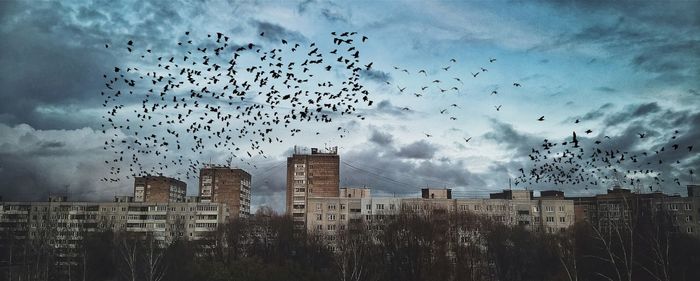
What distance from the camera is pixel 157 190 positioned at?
14600 centimetres

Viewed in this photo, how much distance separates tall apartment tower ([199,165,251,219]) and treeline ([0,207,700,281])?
50910 mm

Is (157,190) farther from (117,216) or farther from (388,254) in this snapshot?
(388,254)

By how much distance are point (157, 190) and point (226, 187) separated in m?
17.6

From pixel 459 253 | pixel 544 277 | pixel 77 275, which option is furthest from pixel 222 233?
pixel 544 277

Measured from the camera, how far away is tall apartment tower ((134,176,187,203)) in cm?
14562

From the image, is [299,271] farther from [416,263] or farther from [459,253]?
[459,253]

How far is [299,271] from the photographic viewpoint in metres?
59.4

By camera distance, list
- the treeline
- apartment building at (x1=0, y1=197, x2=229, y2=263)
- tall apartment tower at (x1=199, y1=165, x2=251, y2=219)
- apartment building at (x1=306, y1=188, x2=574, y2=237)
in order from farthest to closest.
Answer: tall apartment tower at (x1=199, y1=165, x2=251, y2=219)
apartment building at (x1=0, y1=197, x2=229, y2=263)
apartment building at (x1=306, y1=188, x2=574, y2=237)
the treeline

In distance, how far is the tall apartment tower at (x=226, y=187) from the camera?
477 ft

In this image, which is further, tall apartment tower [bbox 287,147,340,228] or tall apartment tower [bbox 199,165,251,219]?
tall apartment tower [bbox 199,165,251,219]

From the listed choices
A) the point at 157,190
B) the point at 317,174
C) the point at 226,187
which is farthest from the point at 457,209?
the point at 157,190

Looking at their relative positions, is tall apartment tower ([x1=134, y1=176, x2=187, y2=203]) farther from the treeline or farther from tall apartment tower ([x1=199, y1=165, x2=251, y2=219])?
the treeline

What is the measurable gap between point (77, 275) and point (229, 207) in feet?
199

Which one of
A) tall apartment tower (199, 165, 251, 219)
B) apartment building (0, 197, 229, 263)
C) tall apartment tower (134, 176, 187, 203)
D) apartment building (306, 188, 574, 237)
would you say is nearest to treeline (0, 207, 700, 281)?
apartment building (306, 188, 574, 237)
